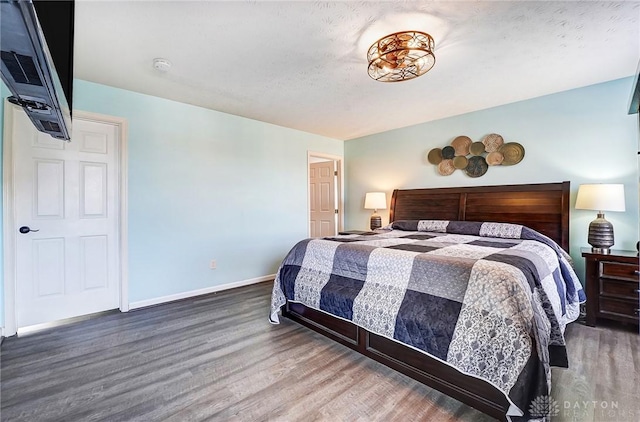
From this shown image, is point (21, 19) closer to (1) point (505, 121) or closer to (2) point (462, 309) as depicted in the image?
(2) point (462, 309)

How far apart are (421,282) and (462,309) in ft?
0.94

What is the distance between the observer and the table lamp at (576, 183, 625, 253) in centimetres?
255

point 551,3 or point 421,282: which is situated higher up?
point 551,3

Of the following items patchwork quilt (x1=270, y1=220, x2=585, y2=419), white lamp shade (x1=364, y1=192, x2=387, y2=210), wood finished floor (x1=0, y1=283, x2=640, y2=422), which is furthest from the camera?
white lamp shade (x1=364, y1=192, x2=387, y2=210)

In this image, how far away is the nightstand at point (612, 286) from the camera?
2424mm

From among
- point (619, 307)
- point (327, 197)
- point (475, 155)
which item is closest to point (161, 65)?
point (327, 197)

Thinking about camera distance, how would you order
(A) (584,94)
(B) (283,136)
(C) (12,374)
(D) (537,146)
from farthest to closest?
(B) (283,136) → (D) (537,146) → (A) (584,94) → (C) (12,374)

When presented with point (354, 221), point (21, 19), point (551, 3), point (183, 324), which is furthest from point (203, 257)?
point (551, 3)

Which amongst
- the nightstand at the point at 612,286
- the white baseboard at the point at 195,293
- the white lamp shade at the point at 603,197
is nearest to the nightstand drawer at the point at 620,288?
the nightstand at the point at 612,286

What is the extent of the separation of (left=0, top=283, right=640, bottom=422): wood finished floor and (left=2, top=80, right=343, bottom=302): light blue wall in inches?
36.6

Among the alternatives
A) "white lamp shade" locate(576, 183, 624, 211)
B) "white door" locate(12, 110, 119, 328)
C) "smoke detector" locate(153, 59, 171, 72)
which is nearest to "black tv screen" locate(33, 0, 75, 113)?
"smoke detector" locate(153, 59, 171, 72)

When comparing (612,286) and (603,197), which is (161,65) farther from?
(612,286)

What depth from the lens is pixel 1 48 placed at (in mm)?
633

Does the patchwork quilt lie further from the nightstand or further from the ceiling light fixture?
the ceiling light fixture
